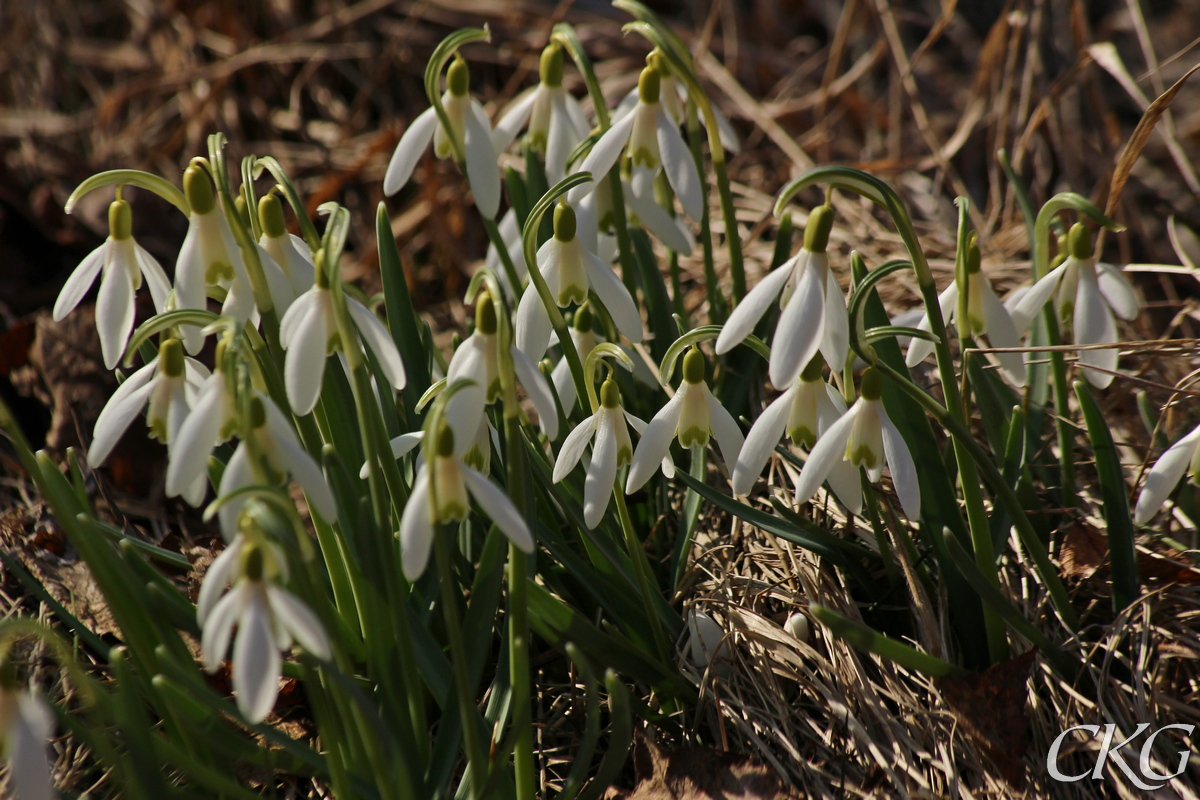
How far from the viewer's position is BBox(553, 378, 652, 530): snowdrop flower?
41.7 inches

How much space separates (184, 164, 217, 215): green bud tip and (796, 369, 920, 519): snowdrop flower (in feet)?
2.23

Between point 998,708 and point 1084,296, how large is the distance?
0.53 m

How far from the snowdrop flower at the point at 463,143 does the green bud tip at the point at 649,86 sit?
0.71 ft

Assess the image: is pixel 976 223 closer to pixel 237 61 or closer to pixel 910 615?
pixel 910 615

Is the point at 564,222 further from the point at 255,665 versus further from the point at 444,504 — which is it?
the point at 255,665

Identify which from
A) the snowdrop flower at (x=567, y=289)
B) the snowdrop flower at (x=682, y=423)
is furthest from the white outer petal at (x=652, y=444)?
the snowdrop flower at (x=567, y=289)

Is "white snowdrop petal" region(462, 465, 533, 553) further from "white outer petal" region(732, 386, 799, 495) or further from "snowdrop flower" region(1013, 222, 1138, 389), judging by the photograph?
"snowdrop flower" region(1013, 222, 1138, 389)

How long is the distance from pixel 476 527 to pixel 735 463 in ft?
1.32

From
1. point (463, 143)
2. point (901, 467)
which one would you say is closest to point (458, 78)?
point (463, 143)

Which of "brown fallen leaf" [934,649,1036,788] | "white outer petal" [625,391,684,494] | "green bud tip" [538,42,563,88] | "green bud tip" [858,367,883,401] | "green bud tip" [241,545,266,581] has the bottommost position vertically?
"brown fallen leaf" [934,649,1036,788]

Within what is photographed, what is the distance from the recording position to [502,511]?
777mm

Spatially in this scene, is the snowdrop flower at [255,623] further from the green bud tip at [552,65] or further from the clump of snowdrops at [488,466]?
the green bud tip at [552,65]

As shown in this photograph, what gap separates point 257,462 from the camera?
81 cm

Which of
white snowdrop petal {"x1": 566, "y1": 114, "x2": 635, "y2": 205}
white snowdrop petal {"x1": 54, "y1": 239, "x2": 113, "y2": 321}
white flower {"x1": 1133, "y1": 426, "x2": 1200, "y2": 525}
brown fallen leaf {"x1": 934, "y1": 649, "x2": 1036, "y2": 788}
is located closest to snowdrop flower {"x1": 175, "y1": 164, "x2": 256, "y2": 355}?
white snowdrop petal {"x1": 54, "y1": 239, "x2": 113, "y2": 321}
